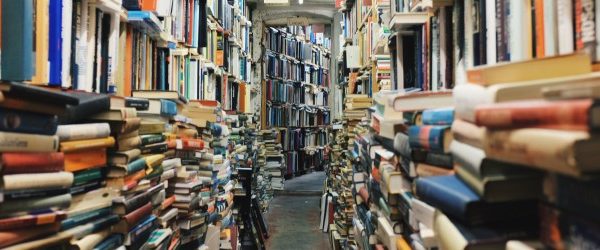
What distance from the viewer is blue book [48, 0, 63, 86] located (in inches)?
57.5

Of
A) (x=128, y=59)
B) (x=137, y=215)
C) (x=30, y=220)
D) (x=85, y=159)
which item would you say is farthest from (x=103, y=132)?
(x=128, y=59)

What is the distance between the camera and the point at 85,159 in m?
1.25

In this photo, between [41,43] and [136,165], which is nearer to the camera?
[41,43]

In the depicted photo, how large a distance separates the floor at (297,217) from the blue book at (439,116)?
15.0 feet

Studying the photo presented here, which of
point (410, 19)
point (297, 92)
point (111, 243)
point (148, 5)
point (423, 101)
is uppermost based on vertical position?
point (297, 92)

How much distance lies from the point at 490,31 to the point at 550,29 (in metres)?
0.25

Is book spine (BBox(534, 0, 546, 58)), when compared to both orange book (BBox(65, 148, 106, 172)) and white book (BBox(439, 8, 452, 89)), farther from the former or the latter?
orange book (BBox(65, 148, 106, 172))

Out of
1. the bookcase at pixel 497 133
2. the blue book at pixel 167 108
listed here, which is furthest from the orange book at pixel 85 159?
the bookcase at pixel 497 133

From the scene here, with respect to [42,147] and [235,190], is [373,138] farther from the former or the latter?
[235,190]

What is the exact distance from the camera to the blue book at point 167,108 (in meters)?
1.92

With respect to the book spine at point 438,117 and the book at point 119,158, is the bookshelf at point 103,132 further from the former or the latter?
the book spine at point 438,117

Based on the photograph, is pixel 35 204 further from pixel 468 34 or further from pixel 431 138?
pixel 468 34

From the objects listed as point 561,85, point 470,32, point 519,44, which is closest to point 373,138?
point 470,32

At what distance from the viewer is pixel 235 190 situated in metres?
4.99
